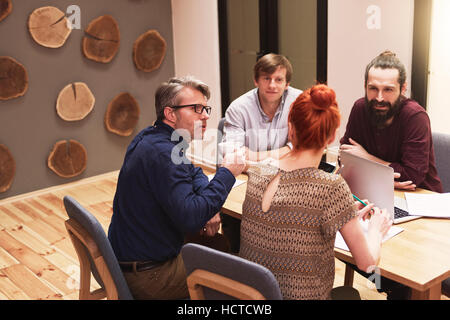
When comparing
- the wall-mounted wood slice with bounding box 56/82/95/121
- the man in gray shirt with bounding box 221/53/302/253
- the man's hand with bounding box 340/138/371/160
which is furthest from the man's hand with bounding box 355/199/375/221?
the wall-mounted wood slice with bounding box 56/82/95/121

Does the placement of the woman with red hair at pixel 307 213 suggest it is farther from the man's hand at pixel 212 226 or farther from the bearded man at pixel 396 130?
the bearded man at pixel 396 130

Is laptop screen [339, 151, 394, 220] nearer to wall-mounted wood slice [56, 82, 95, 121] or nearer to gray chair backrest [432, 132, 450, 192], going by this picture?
gray chair backrest [432, 132, 450, 192]

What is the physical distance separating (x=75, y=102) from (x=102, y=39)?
0.59 metres

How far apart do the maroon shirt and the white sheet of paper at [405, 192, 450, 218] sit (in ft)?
0.39

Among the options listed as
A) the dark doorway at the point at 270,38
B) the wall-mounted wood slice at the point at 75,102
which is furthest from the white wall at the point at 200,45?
the wall-mounted wood slice at the point at 75,102

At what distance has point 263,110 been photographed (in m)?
2.77

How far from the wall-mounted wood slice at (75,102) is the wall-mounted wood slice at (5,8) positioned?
0.71m

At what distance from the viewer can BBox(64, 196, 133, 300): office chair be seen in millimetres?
1597

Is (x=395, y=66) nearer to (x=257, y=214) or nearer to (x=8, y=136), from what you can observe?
(x=257, y=214)

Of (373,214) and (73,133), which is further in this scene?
(73,133)

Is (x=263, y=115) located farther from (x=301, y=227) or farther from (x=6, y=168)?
(x=6, y=168)

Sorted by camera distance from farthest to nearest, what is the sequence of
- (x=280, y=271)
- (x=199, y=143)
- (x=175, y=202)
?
(x=199, y=143), (x=175, y=202), (x=280, y=271)
